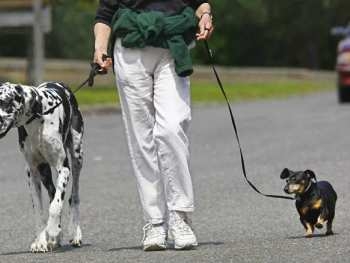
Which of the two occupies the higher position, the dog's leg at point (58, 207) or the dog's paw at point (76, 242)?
the dog's leg at point (58, 207)

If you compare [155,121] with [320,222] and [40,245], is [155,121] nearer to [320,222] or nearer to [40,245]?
[40,245]

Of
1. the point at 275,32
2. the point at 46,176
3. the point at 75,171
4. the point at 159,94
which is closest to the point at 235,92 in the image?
the point at 275,32

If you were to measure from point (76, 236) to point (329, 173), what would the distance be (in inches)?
209

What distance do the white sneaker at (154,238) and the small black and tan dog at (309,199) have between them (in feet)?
2.92

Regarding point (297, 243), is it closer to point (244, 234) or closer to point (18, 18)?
point (244, 234)

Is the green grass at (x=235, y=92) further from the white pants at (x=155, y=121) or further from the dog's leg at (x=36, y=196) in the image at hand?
the white pants at (x=155, y=121)

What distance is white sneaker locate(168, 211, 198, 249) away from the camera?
26.3 feet

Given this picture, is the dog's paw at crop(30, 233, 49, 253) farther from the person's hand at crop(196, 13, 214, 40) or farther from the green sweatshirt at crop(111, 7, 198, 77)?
the person's hand at crop(196, 13, 214, 40)

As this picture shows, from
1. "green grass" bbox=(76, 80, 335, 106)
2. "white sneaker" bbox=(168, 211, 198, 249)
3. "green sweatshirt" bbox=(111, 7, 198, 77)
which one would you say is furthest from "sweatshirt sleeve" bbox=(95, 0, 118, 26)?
"green grass" bbox=(76, 80, 335, 106)

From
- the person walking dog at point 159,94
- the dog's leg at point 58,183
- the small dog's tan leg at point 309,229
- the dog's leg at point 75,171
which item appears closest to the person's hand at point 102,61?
the person walking dog at point 159,94

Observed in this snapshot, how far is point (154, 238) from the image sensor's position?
8.09 m

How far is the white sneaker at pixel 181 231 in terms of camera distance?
801 centimetres

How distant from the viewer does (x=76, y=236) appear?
870 cm

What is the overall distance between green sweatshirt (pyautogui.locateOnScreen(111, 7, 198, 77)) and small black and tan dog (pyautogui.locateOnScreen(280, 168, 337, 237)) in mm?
1056
